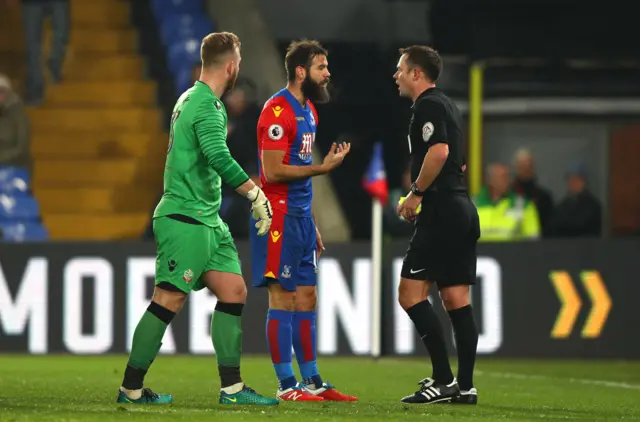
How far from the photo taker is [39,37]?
18.6 m

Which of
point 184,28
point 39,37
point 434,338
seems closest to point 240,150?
point 184,28

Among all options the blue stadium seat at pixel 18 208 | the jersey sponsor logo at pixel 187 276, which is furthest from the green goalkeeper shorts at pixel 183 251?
the blue stadium seat at pixel 18 208

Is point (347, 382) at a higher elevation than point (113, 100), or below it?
below

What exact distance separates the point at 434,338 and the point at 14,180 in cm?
920

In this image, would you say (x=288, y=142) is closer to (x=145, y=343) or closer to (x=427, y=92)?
(x=427, y=92)

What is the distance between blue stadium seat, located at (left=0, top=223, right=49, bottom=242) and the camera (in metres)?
16.9

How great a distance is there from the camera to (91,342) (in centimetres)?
1441

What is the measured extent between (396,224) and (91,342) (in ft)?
11.6

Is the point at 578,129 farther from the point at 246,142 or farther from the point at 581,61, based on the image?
the point at 246,142

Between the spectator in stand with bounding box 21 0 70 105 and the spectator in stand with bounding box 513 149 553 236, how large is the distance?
577 centimetres

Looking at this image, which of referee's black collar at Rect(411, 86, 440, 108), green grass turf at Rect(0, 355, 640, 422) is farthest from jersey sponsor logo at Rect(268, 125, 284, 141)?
green grass turf at Rect(0, 355, 640, 422)

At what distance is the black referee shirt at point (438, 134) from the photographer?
8.97 meters

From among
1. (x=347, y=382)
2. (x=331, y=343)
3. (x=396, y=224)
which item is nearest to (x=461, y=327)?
(x=347, y=382)

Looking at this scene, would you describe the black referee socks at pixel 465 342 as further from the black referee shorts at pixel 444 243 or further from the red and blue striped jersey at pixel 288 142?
the red and blue striped jersey at pixel 288 142
